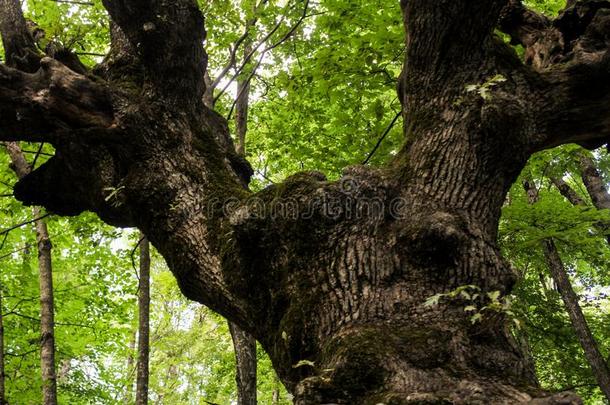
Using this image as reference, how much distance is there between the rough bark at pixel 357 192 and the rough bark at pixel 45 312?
2.71 metres

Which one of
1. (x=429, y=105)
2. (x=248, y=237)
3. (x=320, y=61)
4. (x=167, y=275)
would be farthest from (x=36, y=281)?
(x=429, y=105)

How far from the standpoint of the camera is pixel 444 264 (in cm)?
261

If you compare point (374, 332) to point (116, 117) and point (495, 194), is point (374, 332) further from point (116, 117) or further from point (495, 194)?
point (116, 117)

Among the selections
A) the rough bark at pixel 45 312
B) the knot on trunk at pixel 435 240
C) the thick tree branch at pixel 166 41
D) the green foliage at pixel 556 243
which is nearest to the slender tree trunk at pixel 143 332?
the rough bark at pixel 45 312

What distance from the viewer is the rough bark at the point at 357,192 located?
7.51ft

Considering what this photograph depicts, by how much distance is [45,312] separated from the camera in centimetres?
656

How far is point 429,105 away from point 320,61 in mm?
2967

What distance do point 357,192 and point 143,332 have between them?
6.04 m

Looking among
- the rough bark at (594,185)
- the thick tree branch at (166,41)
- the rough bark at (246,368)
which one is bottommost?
the rough bark at (246,368)

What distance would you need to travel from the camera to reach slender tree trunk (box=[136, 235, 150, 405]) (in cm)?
709

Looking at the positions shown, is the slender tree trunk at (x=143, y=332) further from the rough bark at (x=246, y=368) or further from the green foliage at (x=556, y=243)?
the green foliage at (x=556, y=243)

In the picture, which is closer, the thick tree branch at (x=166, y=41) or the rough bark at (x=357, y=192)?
the rough bark at (x=357, y=192)

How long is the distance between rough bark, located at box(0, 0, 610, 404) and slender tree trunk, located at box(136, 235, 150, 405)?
3763mm

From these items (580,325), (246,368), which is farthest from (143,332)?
(580,325)
